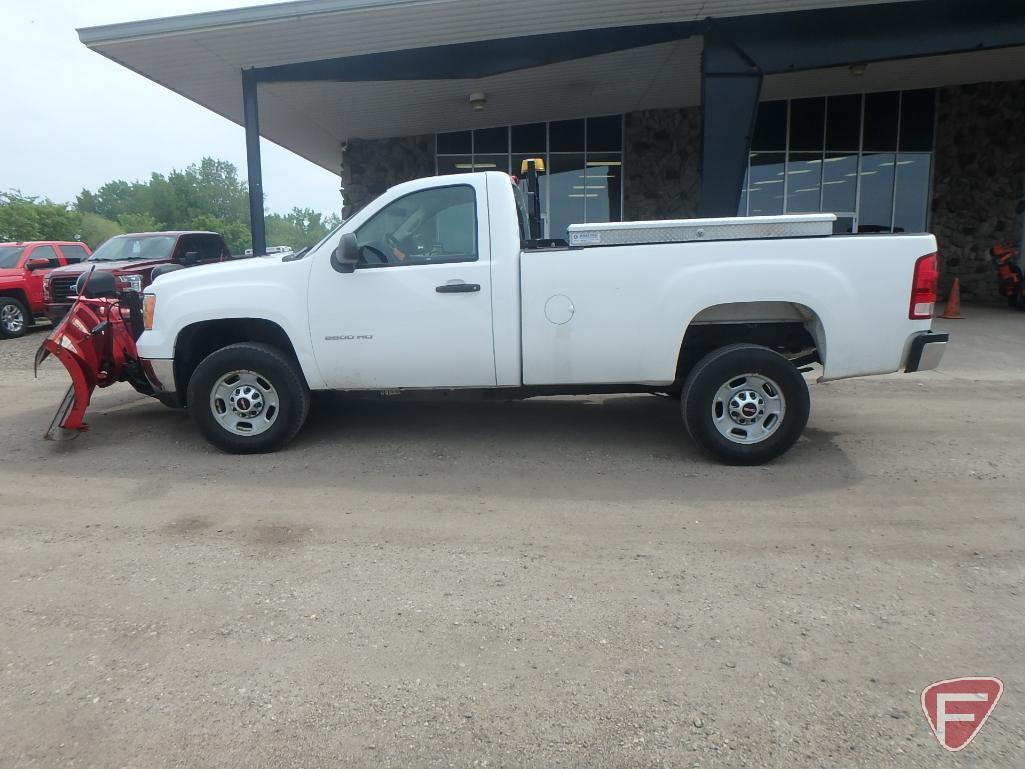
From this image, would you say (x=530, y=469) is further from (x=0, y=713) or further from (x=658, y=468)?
(x=0, y=713)

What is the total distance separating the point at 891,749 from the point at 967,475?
3316 mm

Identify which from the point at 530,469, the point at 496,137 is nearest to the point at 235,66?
the point at 496,137

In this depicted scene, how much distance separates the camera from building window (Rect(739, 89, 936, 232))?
16000 mm

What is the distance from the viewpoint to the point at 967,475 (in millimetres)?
4906

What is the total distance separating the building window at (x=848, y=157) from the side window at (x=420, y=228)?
12.5 metres

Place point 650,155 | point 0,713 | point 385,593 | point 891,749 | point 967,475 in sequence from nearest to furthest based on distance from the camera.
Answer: point 891,749
point 0,713
point 385,593
point 967,475
point 650,155

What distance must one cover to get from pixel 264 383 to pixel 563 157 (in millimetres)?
12568

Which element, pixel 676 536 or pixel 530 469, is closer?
pixel 676 536

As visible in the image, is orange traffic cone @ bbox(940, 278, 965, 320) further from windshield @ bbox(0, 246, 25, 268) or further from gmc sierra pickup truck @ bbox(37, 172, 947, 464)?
windshield @ bbox(0, 246, 25, 268)

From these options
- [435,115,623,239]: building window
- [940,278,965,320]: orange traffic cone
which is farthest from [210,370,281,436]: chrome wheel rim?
[940,278,965,320]: orange traffic cone

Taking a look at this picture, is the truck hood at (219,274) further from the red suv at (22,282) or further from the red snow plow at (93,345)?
the red suv at (22,282)

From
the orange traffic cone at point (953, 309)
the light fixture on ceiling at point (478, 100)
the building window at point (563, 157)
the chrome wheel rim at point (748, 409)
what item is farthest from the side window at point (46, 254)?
the orange traffic cone at point (953, 309)

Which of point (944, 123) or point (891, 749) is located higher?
point (944, 123)

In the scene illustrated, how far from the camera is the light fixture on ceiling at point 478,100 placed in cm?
1309
